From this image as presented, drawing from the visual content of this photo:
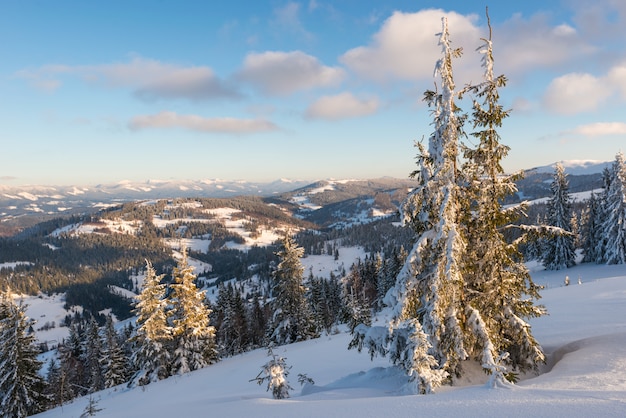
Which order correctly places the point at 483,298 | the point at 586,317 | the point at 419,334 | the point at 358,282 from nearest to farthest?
1. the point at 419,334
2. the point at 483,298
3. the point at 586,317
4. the point at 358,282

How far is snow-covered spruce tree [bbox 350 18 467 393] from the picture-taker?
7.85 meters

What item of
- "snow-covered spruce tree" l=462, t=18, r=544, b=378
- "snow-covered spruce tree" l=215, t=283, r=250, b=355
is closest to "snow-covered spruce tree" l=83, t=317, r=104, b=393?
"snow-covered spruce tree" l=215, t=283, r=250, b=355

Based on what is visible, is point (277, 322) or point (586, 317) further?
point (277, 322)

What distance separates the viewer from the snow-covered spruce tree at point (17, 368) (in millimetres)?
23125

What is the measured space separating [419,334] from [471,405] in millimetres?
2096

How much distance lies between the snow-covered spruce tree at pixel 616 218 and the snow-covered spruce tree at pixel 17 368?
55.6 metres

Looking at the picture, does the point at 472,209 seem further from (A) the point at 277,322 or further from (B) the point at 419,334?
(A) the point at 277,322

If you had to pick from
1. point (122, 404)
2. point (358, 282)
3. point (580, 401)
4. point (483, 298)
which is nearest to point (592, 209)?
point (358, 282)

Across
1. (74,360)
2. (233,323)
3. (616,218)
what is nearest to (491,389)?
(233,323)

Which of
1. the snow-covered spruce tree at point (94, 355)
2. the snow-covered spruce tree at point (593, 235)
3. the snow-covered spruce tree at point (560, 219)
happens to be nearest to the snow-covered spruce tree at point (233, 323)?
the snow-covered spruce tree at point (94, 355)

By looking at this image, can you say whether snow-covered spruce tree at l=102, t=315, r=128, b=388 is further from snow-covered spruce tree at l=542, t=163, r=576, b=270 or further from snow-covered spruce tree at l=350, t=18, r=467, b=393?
snow-covered spruce tree at l=542, t=163, r=576, b=270

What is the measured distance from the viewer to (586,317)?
12.3 m

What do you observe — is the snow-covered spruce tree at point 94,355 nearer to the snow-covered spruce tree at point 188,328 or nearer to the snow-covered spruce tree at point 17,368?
the snow-covered spruce tree at point 17,368

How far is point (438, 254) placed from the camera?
8219 mm
